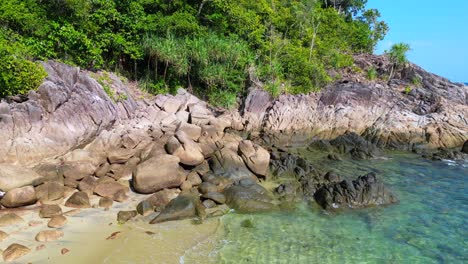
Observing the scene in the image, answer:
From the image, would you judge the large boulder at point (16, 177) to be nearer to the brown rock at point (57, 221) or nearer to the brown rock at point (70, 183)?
the brown rock at point (70, 183)

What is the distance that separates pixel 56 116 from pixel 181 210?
756 cm

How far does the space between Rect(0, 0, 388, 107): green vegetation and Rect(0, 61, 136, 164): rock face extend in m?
1.00

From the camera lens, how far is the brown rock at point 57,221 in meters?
10.5

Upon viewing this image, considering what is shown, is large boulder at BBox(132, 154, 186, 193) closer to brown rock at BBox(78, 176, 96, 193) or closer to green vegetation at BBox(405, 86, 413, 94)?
brown rock at BBox(78, 176, 96, 193)

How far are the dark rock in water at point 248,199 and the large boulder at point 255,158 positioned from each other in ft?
6.34

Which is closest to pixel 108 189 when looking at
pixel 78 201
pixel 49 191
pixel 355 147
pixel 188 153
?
pixel 78 201

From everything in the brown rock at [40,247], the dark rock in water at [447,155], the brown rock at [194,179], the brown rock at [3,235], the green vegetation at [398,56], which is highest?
the green vegetation at [398,56]

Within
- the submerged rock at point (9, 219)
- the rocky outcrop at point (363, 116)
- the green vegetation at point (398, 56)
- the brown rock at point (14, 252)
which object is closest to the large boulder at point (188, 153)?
the submerged rock at point (9, 219)

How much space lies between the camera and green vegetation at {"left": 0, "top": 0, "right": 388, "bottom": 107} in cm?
1888

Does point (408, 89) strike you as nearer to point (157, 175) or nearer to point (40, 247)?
point (157, 175)

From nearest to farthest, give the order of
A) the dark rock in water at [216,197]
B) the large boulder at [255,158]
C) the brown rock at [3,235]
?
the brown rock at [3,235], the dark rock in water at [216,197], the large boulder at [255,158]

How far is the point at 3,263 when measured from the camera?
8641mm

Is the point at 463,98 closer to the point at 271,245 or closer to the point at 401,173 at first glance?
the point at 401,173

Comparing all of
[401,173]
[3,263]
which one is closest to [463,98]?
[401,173]
